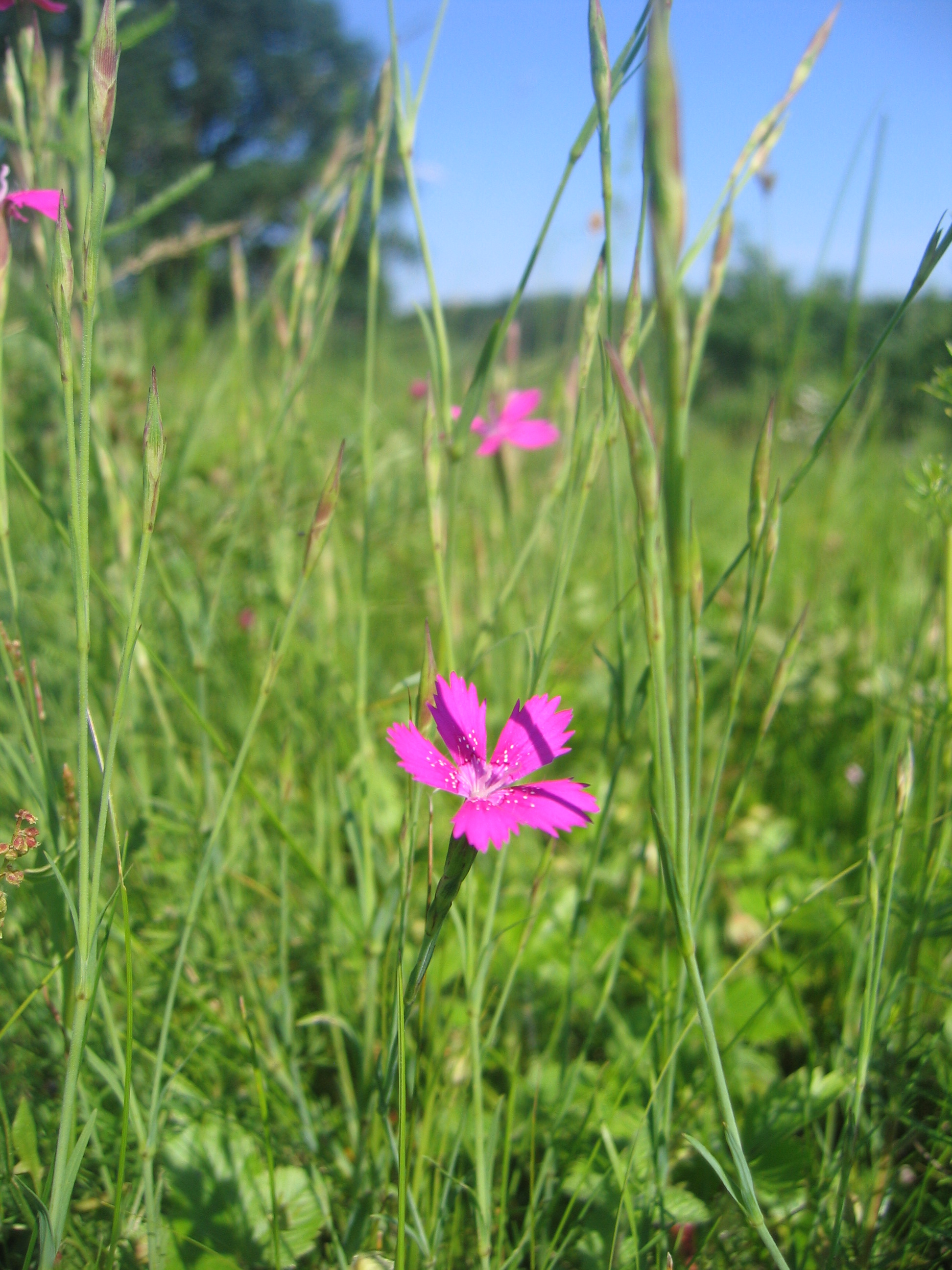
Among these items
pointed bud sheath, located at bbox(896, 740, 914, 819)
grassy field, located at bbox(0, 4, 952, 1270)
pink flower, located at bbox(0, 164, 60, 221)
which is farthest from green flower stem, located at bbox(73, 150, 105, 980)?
pointed bud sheath, located at bbox(896, 740, 914, 819)

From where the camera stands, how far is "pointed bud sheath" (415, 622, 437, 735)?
0.46 meters

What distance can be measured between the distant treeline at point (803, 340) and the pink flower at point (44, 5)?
404 mm

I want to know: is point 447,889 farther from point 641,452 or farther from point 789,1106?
point 789,1106

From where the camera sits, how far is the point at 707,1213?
0.59 meters

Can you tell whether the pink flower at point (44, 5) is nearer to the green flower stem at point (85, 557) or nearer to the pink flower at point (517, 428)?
the green flower stem at point (85, 557)

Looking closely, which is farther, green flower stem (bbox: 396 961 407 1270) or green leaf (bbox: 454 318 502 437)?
green leaf (bbox: 454 318 502 437)

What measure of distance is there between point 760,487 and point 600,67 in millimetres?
237

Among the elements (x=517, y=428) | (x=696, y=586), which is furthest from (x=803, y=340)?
(x=696, y=586)

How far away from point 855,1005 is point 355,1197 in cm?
43

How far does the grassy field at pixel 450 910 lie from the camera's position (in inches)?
19.1

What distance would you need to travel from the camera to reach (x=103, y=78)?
404 millimetres

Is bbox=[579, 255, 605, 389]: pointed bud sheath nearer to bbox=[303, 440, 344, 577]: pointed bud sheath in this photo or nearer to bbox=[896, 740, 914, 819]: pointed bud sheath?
bbox=[303, 440, 344, 577]: pointed bud sheath

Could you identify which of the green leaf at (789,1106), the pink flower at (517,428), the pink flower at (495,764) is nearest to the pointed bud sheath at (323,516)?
the pink flower at (495,764)

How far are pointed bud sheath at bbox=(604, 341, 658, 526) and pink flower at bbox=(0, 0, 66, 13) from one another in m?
0.50
